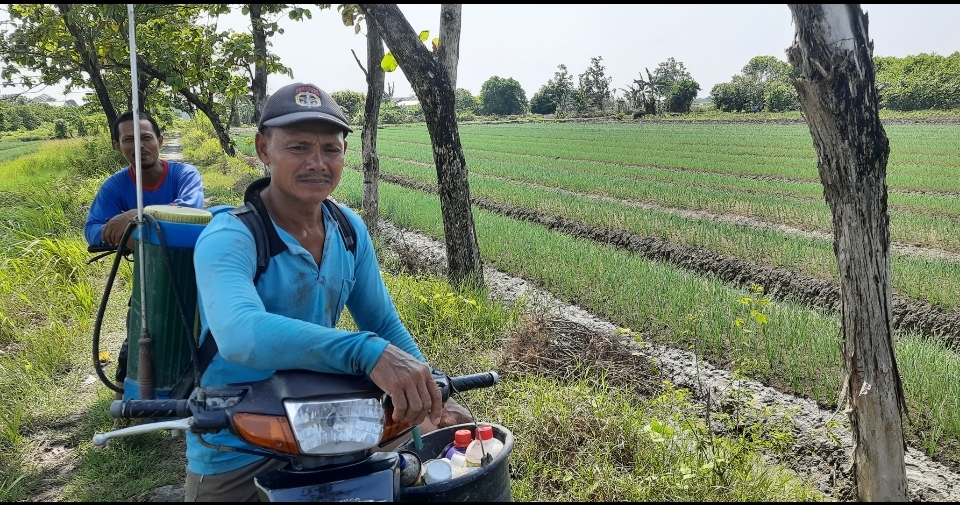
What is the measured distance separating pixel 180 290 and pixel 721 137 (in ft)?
98.2

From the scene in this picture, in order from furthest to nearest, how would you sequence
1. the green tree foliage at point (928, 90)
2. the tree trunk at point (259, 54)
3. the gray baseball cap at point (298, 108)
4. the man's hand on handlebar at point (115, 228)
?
the green tree foliage at point (928, 90)
the tree trunk at point (259, 54)
the man's hand on handlebar at point (115, 228)
the gray baseball cap at point (298, 108)

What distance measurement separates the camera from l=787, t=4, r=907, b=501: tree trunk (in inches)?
89.4

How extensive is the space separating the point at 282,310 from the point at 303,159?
38 centimetres

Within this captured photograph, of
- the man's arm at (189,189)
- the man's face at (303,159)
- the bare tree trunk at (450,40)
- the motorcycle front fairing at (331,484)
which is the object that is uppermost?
the bare tree trunk at (450,40)

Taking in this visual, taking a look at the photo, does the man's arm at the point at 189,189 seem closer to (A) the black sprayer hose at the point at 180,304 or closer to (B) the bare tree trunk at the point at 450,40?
(A) the black sprayer hose at the point at 180,304

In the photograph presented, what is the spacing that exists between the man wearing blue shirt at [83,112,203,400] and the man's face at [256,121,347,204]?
159 cm

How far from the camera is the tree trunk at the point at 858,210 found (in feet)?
7.45

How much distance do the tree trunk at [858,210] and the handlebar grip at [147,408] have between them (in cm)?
224

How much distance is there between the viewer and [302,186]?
1673 mm

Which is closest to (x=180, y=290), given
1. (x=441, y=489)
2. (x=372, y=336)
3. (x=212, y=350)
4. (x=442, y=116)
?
(x=212, y=350)

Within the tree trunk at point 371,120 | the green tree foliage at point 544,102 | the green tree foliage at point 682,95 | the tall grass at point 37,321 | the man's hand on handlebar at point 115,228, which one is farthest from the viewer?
the green tree foliage at point 544,102

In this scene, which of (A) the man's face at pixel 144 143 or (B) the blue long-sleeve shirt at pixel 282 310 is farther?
(A) the man's face at pixel 144 143

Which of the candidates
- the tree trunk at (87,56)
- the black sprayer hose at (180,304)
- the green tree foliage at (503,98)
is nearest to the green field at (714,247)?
the black sprayer hose at (180,304)

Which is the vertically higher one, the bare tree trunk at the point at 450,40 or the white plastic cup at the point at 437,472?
the bare tree trunk at the point at 450,40
